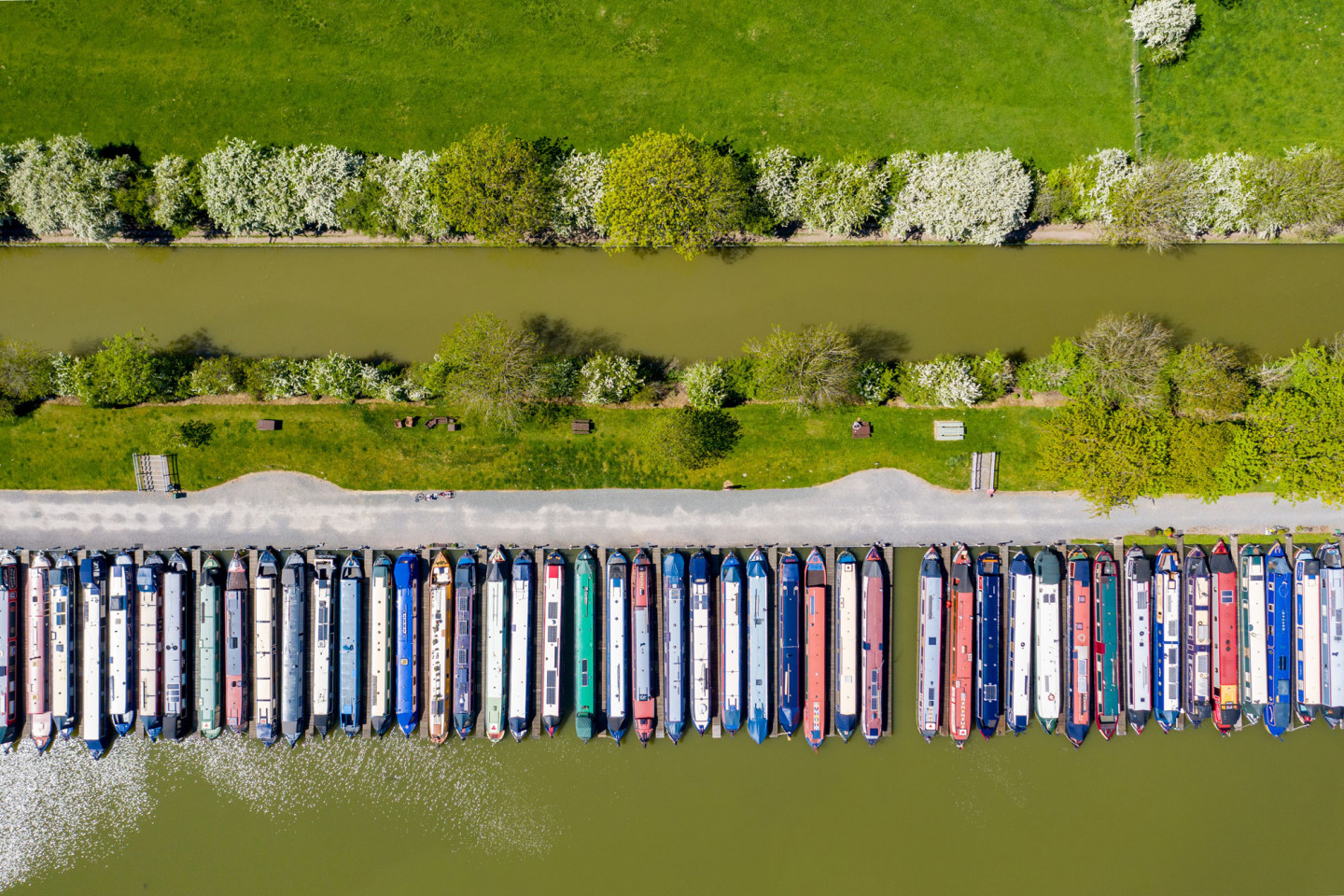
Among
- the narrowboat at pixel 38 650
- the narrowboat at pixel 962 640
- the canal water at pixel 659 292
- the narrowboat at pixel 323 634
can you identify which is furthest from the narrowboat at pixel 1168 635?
the narrowboat at pixel 38 650

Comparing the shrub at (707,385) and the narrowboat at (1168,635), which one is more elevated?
the shrub at (707,385)

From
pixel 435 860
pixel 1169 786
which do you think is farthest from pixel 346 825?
pixel 1169 786

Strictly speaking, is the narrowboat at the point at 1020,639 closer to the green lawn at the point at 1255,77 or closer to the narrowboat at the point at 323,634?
the green lawn at the point at 1255,77

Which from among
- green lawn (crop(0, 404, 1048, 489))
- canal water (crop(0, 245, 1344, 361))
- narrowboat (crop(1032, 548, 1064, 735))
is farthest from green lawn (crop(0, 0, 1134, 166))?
narrowboat (crop(1032, 548, 1064, 735))

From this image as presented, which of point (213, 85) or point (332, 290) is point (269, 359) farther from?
point (213, 85)

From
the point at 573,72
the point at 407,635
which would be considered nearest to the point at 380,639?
the point at 407,635
